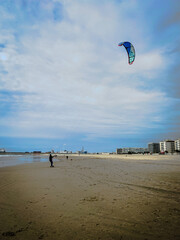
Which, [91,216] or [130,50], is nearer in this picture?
[91,216]

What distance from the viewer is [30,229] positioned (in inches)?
165

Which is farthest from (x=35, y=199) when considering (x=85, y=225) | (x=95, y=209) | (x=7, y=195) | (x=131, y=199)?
(x=131, y=199)

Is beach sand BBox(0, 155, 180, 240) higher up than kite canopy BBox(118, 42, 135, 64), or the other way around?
kite canopy BBox(118, 42, 135, 64)

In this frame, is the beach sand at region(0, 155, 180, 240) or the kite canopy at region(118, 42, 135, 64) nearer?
the beach sand at region(0, 155, 180, 240)

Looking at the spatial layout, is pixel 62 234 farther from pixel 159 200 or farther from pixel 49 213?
pixel 159 200

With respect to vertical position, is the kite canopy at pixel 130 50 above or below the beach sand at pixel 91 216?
above

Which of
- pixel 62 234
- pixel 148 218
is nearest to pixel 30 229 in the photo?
pixel 62 234

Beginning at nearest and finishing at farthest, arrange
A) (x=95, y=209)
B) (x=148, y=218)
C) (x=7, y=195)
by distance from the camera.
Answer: (x=148, y=218) < (x=95, y=209) < (x=7, y=195)

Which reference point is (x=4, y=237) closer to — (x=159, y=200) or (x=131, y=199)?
(x=131, y=199)

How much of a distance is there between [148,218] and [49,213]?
3.11 m

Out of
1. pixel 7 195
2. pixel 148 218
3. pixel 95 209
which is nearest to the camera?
pixel 148 218

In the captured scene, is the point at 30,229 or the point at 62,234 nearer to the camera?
the point at 62,234

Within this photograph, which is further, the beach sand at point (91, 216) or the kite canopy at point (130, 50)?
the kite canopy at point (130, 50)

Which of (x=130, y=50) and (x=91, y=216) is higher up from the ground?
(x=130, y=50)
